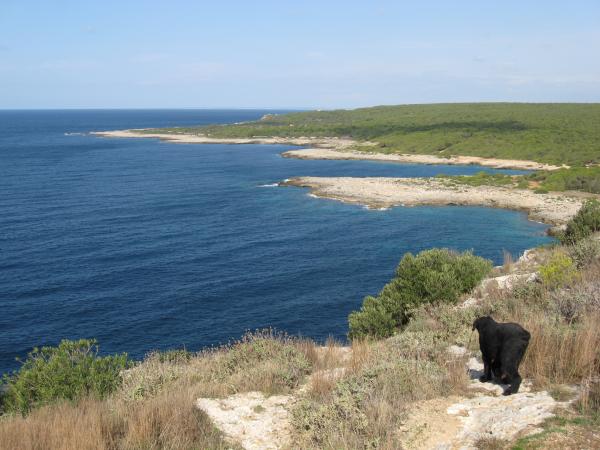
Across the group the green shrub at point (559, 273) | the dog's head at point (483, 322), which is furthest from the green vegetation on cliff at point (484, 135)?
the dog's head at point (483, 322)

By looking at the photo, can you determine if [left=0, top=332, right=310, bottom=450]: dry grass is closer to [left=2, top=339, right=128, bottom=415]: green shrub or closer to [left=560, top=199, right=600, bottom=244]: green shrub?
[left=2, top=339, right=128, bottom=415]: green shrub

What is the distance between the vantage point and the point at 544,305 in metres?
12.5

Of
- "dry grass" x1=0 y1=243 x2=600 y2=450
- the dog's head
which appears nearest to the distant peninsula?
"dry grass" x1=0 y1=243 x2=600 y2=450

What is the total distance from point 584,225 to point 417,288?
12.6 m

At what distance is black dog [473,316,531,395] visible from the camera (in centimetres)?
802

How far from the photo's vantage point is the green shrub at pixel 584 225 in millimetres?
27016

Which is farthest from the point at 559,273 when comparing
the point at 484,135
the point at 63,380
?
the point at 484,135

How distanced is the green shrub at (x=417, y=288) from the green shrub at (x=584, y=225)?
7.72 meters

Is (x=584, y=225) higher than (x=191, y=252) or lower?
higher

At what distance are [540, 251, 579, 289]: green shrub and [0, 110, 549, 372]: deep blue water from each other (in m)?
14.8

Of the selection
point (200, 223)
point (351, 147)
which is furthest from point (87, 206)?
point (351, 147)

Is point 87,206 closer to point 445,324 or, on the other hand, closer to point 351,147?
point 445,324

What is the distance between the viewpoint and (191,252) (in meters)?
44.8

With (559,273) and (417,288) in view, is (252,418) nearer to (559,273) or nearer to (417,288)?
(559,273)
